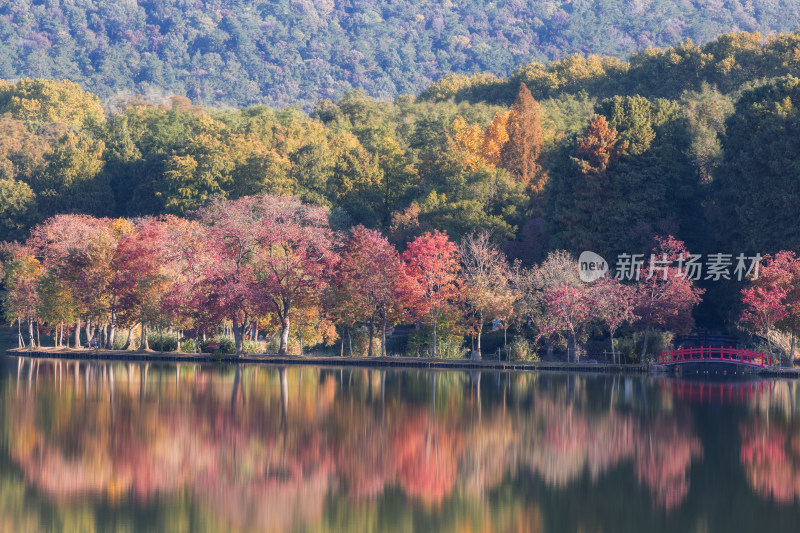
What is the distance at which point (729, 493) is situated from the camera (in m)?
16.5

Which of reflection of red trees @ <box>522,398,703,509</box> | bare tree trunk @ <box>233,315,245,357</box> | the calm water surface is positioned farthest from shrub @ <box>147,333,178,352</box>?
reflection of red trees @ <box>522,398,703,509</box>

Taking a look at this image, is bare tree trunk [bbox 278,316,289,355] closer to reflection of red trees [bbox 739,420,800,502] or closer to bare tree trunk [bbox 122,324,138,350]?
bare tree trunk [bbox 122,324,138,350]

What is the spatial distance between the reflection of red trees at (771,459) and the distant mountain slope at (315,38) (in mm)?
134304

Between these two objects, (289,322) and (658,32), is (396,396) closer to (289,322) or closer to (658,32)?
(289,322)

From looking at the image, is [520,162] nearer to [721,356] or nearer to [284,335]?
[284,335]

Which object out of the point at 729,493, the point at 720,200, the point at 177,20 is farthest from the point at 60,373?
the point at 177,20

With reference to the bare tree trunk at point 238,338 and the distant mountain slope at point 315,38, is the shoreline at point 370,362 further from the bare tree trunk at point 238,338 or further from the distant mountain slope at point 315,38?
the distant mountain slope at point 315,38

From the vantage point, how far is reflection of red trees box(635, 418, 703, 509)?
1637cm

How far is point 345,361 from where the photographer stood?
3978 cm

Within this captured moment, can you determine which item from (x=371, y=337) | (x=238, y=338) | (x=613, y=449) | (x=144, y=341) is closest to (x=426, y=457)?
(x=613, y=449)

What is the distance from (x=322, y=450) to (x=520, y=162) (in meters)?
41.7

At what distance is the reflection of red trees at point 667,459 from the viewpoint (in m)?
16.4

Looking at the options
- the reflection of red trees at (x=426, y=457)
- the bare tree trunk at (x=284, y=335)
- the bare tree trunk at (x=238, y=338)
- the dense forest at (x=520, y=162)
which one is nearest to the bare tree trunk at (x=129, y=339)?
the bare tree trunk at (x=238, y=338)

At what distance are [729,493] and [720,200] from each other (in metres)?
30.2
